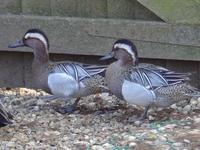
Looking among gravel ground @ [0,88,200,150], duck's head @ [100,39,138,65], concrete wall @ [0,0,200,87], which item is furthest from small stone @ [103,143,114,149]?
concrete wall @ [0,0,200,87]

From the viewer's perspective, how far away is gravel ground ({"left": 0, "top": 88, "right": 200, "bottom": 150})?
5.66 meters

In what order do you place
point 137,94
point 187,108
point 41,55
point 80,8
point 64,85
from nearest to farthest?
point 137,94
point 64,85
point 187,108
point 41,55
point 80,8

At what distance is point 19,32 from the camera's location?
7.32 meters

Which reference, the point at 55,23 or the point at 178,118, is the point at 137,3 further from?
the point at 178,118

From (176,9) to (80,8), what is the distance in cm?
100

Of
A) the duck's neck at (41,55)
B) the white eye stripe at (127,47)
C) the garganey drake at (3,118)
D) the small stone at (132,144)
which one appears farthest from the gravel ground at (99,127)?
the white eye stripe at (127,47)

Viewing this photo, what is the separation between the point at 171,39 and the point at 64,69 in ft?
3.60

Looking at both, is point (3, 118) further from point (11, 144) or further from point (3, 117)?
point (11, 144)

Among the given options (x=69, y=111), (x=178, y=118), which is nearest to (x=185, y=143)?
(x=178, y=118)

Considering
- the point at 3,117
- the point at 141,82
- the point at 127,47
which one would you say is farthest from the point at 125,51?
the point at 3,117

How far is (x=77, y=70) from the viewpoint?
6633 mm

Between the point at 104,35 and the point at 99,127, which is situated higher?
the point at 104,35

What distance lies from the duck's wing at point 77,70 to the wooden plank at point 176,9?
75 cm

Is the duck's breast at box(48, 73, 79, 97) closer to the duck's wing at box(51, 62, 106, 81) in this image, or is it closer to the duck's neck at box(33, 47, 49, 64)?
the duck's wing at box(51, 62, 106, 81)
